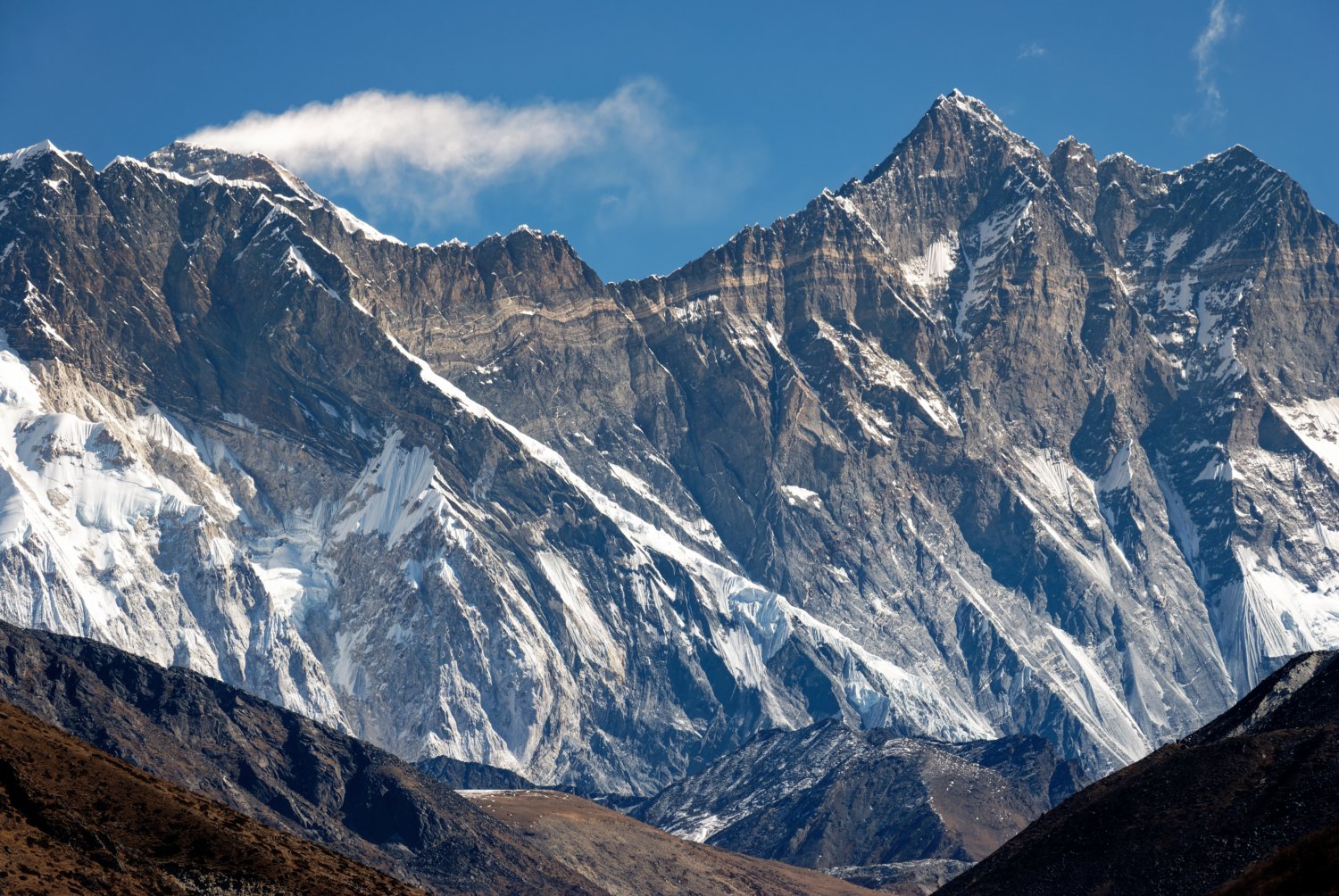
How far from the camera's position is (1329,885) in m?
121

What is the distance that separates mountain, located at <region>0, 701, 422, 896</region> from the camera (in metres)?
144

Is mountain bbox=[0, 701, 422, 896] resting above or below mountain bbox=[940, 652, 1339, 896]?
above

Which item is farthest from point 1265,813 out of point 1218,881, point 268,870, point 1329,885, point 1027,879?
point 268,870

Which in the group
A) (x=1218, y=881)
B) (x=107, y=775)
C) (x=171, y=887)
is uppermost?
(x=107, y=775)

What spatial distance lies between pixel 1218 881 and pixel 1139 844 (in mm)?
11592

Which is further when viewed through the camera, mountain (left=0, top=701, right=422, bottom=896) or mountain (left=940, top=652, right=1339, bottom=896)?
mountain (left=940, top=652, right=1339, bottom=896)

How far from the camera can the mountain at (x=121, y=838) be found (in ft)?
474

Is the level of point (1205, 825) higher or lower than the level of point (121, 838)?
lower

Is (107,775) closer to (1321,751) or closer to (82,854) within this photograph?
(82,854)

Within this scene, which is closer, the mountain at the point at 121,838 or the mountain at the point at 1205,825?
the mountain at the point at 121,838

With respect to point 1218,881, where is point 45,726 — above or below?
above

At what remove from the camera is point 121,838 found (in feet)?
505

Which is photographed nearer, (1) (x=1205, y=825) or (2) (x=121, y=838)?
(2) (x=121, y=838)

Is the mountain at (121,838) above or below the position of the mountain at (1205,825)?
above
